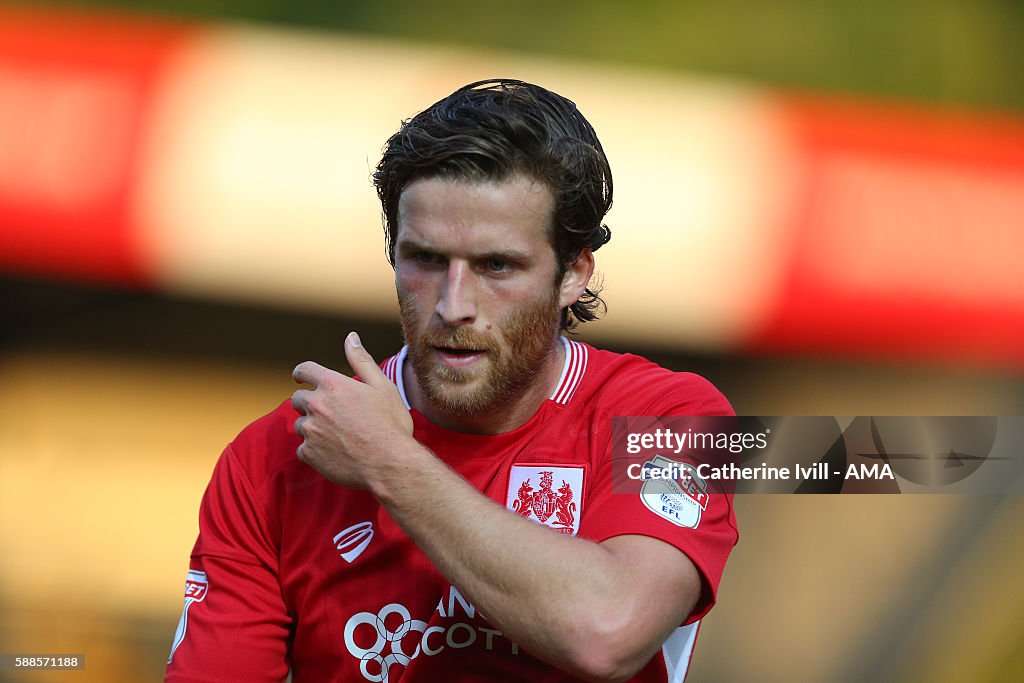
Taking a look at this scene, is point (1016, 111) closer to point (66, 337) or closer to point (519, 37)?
point (519, 37)

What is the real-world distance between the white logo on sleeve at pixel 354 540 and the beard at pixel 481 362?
0.80 feet

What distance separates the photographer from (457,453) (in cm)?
200

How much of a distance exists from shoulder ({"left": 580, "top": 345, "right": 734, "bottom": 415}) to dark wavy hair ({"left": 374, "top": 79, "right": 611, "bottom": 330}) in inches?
8.1

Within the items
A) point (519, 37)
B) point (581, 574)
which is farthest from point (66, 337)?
point (581, 574)

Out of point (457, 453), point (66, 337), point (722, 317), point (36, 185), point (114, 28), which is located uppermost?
point (114, 28)

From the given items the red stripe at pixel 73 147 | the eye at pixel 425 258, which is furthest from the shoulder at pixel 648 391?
the red stripe at pixel 73 147

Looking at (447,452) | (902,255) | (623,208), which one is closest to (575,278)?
(447,452)

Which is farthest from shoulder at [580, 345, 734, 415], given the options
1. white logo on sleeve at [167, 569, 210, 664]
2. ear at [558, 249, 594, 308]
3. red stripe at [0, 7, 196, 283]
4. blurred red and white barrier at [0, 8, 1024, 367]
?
red stripe at [0, 7, 196, 283]

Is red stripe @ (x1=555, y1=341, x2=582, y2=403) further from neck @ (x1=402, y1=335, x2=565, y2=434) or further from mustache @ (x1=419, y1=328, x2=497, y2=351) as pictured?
mustache @ (x1=419, y1=328, x2=497, y2=351)

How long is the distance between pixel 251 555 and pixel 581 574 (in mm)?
651

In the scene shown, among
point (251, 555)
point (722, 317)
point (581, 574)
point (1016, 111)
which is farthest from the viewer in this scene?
point (1016, 111)

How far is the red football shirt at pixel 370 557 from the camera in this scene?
188cm

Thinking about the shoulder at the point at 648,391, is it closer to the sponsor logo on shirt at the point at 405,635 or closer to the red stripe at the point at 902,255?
the sponsor logo on shirt at the point at 405,635

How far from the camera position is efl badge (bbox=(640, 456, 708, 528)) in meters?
1.75
